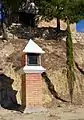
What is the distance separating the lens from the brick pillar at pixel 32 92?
619 inches

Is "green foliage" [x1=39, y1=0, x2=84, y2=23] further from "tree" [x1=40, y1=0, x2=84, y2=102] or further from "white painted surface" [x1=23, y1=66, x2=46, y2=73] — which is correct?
"white painted surface" [x1=23, y1=66, x2=46, y2=73]

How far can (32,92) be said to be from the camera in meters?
15.8

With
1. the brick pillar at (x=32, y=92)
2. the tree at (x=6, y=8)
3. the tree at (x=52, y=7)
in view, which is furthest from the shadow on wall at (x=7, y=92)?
the tree at (x=52, y=7)

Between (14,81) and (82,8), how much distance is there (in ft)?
28.0

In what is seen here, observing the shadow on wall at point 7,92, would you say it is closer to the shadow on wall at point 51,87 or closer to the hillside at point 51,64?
the hillside at point 51,64

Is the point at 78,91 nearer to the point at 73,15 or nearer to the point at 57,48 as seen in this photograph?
the point at 57,48

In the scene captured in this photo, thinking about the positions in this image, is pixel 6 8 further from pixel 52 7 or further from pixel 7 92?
pixel 7 92

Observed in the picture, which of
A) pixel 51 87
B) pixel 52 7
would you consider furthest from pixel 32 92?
pixel 52 7

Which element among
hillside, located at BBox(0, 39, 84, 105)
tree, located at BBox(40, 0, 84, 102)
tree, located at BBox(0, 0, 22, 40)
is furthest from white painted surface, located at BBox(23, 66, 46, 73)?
tree, located at BBox(0, 0, 22, 40)

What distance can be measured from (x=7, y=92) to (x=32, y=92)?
4.66 m

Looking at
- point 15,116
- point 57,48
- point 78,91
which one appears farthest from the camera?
point 57,48

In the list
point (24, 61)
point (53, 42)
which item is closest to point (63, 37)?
point (53, 42)

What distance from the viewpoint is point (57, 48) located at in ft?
85.3

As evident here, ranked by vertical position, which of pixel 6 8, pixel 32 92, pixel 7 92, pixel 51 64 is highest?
pixel 6 8
